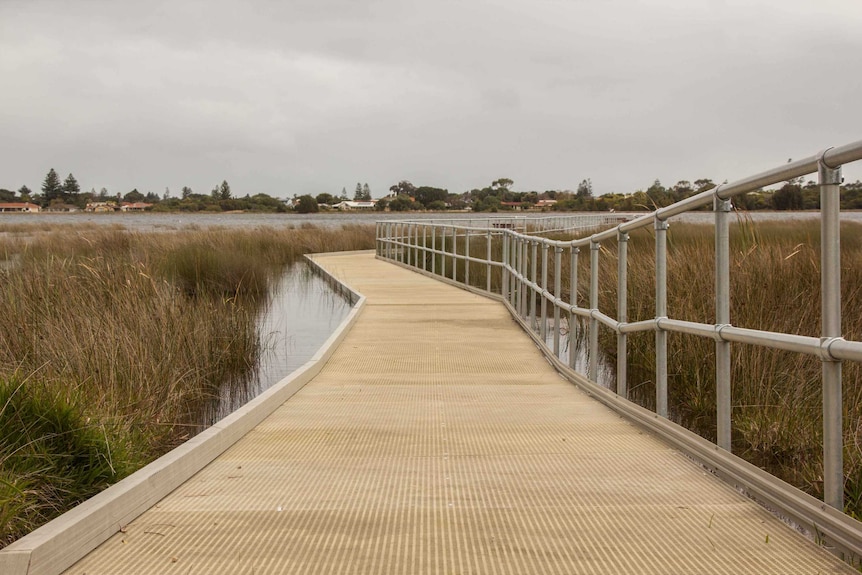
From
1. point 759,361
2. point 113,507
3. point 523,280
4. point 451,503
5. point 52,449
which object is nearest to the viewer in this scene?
point 113,507

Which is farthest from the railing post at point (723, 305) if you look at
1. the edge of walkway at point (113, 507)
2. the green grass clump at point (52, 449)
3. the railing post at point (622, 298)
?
the green grass clump at point (52, 449)

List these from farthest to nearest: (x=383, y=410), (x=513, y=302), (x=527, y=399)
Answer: (x=513, y=302) → (x=527, y=399) → (x=383, y=410)

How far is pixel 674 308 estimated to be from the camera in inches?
321

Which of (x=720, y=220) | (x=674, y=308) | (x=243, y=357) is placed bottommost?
(x=243, y=357)

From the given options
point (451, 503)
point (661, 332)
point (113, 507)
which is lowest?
point (451, 503)

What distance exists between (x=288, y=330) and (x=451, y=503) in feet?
32.5

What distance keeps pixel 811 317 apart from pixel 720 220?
4.09 metres

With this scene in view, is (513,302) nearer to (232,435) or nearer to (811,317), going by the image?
(811,317)

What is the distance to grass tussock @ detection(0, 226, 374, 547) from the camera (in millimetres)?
4172

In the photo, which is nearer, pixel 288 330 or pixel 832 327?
pixel 832 327

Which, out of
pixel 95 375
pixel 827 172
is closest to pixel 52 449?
pixel 95 375

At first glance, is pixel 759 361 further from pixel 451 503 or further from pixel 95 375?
pixel 95 375

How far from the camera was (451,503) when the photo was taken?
3770 millimetres

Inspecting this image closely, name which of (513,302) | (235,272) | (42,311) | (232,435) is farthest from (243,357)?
(235,272)
